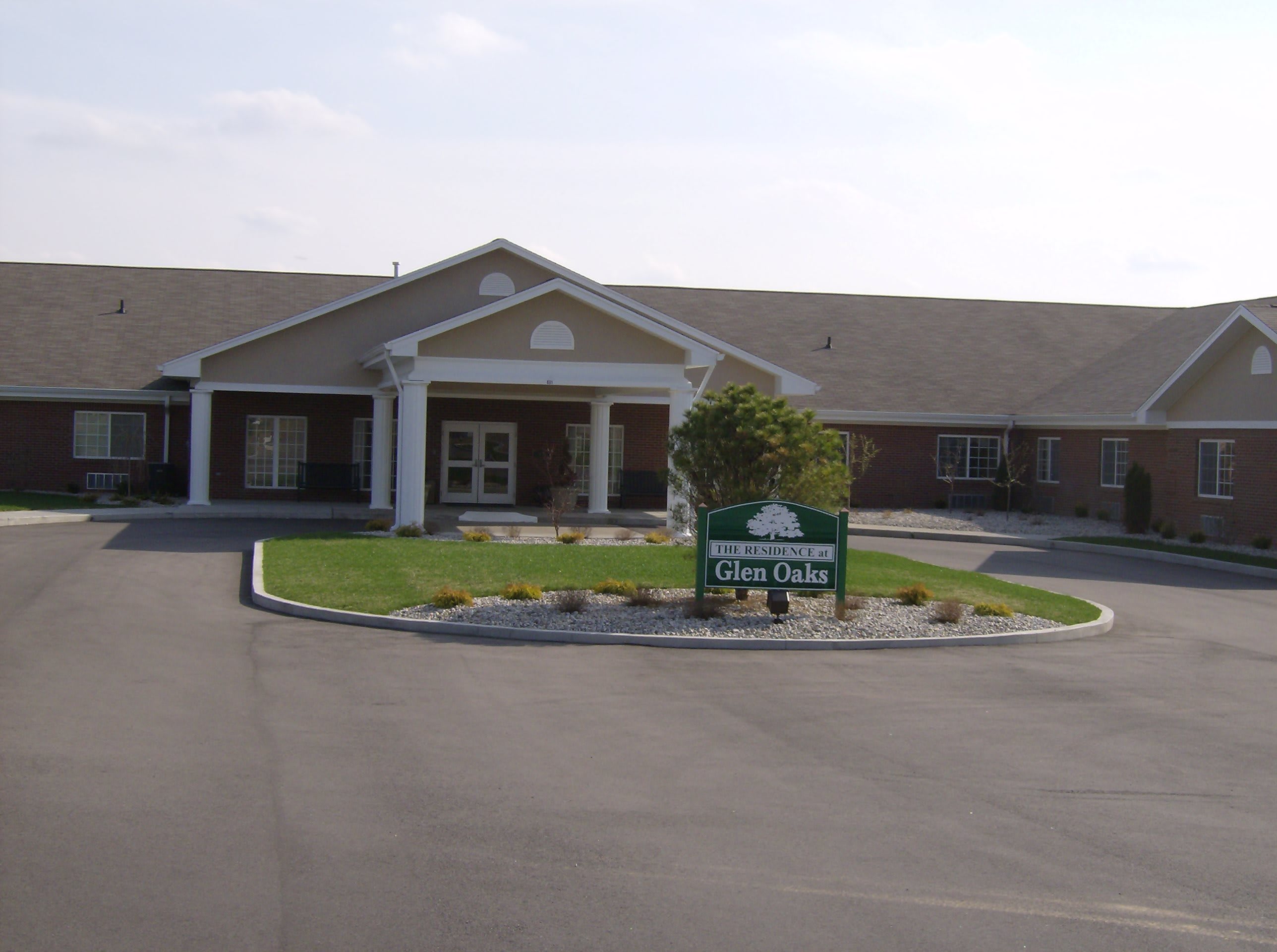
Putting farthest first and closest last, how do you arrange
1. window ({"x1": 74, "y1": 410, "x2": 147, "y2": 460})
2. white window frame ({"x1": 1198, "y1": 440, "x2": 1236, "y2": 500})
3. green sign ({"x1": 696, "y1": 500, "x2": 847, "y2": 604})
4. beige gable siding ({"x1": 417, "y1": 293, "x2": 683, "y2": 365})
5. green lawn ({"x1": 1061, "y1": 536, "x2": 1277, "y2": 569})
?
window ({"x1": 74, "y1": 410, "x2": 147, "y2": 460}) → white window frame ({"x1": 1198, "y1": 440, "x2": 1236, "y2": 500}) → beige gable siding ({"x1": 417, "y1": 293, "x2": 683, "y2": 365}) → green lawn ({"x1": 1061, "y1": 536, "x2": 1277, "y2": 569}) → green sign ({"x1": 696, "y1": 500, "x2": 847, "y2": 604})

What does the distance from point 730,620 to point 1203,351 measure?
49.9 feet

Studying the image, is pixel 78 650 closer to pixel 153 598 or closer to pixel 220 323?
pixel 153 598

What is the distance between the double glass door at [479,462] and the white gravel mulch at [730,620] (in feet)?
50.0

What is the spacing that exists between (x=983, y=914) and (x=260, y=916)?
3.27 meters

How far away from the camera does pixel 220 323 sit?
3222 centimetres

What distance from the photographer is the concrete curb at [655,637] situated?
44.1ft

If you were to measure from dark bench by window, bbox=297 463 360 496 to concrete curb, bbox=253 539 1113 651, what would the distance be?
15263mm

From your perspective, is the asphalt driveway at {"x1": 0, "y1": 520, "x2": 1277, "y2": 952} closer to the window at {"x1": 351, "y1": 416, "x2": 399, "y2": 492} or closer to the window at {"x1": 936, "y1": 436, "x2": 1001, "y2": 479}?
the window at {"x1": 351, "y1": 416, "x2": 399, "y2": 492}

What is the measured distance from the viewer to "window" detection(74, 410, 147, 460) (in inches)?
1171

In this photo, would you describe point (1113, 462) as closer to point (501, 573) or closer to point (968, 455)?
point (968, 455)

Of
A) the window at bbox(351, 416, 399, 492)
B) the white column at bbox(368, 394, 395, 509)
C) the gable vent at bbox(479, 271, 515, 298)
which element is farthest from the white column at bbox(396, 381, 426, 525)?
the window at bbox(351, 416, 399, 492)

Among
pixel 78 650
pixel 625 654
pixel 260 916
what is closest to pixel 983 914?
pixel 260 916

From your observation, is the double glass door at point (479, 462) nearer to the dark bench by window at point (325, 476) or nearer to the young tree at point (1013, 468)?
the dark bench by window at point (325, 476)

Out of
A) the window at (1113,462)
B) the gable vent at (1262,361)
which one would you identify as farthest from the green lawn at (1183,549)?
→ the gable vent at (1262,361)
